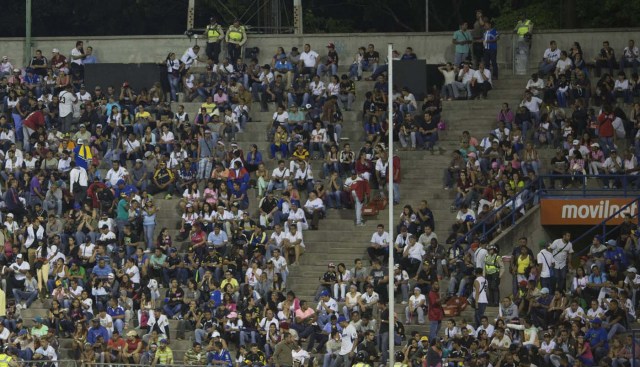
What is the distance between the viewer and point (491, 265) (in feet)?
131

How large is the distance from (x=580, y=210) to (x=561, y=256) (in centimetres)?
255

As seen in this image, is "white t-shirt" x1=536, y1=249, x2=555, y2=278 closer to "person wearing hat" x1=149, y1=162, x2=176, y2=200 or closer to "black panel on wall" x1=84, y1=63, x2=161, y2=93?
"person wearing hat" x1=149, y1=162, x2=176, y2=200

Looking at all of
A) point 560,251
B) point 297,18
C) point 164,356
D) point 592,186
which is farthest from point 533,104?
point 164,356

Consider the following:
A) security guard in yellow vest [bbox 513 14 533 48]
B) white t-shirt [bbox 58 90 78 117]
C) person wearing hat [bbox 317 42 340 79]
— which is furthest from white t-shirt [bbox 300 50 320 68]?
white t-shirt [bbox 58 90 78 117]

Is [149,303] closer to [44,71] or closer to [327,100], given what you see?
[327,100]

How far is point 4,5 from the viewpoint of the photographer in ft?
205

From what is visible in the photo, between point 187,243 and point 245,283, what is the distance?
3265 mm

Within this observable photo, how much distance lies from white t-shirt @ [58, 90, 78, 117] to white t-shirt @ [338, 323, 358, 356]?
13.9 meters

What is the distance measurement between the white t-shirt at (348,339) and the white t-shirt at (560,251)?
4938mm

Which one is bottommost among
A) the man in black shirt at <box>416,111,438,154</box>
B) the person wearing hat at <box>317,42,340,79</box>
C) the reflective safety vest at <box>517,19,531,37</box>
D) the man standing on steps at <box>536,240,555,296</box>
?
the man standing on steps at <box>536,240,555,296</box>

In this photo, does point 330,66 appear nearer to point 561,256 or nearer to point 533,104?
point 533,104

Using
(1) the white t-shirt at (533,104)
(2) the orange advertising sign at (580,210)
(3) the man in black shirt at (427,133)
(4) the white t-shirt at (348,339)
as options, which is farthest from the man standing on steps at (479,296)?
(1) the white t-shirt at (533,104)

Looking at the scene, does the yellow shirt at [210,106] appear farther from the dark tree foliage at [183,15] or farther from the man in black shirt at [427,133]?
the dark tree foliage at [183,15]

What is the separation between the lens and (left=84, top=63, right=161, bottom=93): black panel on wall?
50.3 m
